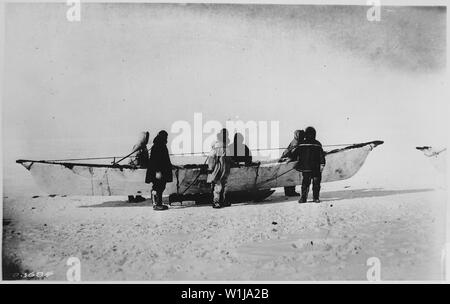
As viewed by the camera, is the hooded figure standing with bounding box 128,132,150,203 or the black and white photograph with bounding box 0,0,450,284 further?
the hooded figure standing with bounding box 128,132,150,203

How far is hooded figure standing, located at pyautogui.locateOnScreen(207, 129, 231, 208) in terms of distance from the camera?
4.43 metres

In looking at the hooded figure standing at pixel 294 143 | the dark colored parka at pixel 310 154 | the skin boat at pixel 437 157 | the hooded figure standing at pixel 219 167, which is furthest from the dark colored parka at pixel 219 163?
the skin boat at pixel 437 157

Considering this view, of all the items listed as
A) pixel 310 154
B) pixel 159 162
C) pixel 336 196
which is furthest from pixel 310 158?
pixel 159 162

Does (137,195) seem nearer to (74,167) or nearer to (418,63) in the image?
(74,167)

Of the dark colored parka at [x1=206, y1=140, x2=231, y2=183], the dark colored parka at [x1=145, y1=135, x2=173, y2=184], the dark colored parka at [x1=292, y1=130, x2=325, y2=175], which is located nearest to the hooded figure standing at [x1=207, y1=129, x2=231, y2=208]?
the dark colored parka at [x1=206, y1=140, x2=231, y2=183]

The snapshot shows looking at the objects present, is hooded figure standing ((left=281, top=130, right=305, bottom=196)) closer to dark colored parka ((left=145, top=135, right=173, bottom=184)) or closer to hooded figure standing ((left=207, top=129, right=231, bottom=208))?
hooded figure standing ((left=207, top=129, right=231, bottom=208))

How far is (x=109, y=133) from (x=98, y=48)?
803 millimetres

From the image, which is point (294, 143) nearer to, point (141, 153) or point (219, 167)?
point (219, 167)

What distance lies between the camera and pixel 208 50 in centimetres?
444

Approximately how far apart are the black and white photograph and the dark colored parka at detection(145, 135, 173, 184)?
0.5 inches

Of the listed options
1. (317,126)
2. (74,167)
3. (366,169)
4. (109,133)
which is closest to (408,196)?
(366,169)

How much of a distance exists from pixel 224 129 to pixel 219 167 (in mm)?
367

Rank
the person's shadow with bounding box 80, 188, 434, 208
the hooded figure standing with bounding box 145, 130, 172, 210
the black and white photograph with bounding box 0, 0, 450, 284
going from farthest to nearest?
the person's shadow with bounding box 80, 188, 434, 208 → the hooded figure standing with bounding box 145, 130, 172, 210 → the black and white photograph with bounding box 0, 0, 450, 284

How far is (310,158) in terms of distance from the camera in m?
4.55
